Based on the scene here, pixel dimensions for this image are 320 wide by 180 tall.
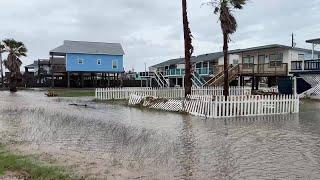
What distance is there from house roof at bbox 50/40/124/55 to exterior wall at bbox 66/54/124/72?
0.69 m

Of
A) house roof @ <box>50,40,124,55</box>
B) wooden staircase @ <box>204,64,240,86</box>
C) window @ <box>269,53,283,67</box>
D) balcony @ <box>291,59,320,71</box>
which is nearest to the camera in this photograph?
balcony @ <box>291,59,320,71</box>

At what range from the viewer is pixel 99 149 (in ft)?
41.2

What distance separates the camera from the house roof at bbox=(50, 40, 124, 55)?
70562mm

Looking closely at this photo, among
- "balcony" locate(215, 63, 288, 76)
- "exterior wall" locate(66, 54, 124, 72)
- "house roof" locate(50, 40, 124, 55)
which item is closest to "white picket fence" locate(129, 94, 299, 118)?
"balcony" locate(215, 63, 288, 76)

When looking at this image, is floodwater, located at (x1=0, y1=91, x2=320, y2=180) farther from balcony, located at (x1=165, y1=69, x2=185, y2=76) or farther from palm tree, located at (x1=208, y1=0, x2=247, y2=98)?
balcony, located at (x1=165, y1=69, x2=185, y2=76)

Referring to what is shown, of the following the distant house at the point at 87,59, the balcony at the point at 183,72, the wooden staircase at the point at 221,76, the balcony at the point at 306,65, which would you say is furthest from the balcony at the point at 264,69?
the distant house at the point at 87,59

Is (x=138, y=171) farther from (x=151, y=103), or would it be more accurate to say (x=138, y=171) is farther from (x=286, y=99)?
(x=151, y=103)

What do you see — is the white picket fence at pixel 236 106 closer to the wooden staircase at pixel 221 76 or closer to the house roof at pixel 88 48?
the wooden staircase at pixel 221 76

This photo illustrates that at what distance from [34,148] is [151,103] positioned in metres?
15.9

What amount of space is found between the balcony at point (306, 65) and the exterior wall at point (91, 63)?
125ft

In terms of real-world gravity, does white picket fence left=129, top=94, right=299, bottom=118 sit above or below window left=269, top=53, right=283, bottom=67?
below

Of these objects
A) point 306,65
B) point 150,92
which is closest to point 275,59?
point 306,65

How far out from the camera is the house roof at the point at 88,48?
70562 millimetres

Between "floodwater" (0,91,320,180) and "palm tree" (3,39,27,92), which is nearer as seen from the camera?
"floodwater" (0,91,320,180)
